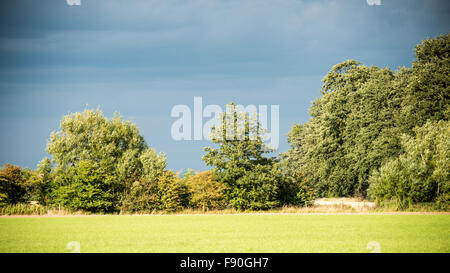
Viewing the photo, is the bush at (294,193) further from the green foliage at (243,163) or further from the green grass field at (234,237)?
the green grass field at (234,237)

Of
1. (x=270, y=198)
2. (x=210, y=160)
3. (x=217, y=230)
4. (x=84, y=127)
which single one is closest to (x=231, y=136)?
(x=210, y=160)

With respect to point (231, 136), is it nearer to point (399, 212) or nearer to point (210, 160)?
point (210, 160)

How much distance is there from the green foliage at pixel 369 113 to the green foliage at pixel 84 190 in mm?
20694

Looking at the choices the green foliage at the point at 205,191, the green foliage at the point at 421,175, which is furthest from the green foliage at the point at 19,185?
the green foliage at the point at 421,175

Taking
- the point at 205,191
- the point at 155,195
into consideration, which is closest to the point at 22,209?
the point at 155,195

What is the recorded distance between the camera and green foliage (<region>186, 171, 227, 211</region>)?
107ft

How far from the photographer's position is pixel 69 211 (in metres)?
32.4

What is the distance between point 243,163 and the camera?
33062 mm

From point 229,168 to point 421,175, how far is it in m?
13.7

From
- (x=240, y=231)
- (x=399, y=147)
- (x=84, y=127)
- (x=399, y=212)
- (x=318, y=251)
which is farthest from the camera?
(x=399, y=147)

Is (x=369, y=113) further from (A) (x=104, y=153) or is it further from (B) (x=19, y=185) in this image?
(B) (x=19, y=185)

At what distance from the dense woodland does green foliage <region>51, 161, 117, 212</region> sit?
0.24 ft
